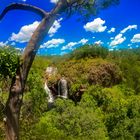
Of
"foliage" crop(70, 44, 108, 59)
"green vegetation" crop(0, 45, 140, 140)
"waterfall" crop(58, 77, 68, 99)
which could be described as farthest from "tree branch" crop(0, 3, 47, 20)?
"foliage" crop(70, 44, 108, 59)

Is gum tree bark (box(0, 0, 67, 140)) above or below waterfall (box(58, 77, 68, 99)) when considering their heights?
below

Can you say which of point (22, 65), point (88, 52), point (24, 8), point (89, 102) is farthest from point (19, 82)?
point (88, 52)

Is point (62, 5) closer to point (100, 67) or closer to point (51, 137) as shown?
point (51, 137)

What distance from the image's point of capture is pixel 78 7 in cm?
1377

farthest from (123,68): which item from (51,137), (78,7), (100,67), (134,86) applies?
(78,7)

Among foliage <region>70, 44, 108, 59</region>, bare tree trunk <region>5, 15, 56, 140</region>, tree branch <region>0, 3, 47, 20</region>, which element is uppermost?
foliage <region>70, 44, 108, 59</region>

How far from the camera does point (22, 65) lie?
12.3 m

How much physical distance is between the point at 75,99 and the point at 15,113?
134 ft

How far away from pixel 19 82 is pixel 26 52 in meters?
0.88

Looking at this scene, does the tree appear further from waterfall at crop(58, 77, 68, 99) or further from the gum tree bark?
waterfall at crop(58, 77, 68, 99)

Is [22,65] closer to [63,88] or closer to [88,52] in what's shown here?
[63,88]

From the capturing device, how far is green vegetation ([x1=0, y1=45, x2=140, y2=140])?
3700 centimetres

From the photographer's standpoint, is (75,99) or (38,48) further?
(75,99)

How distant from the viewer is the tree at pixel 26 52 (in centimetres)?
1195
